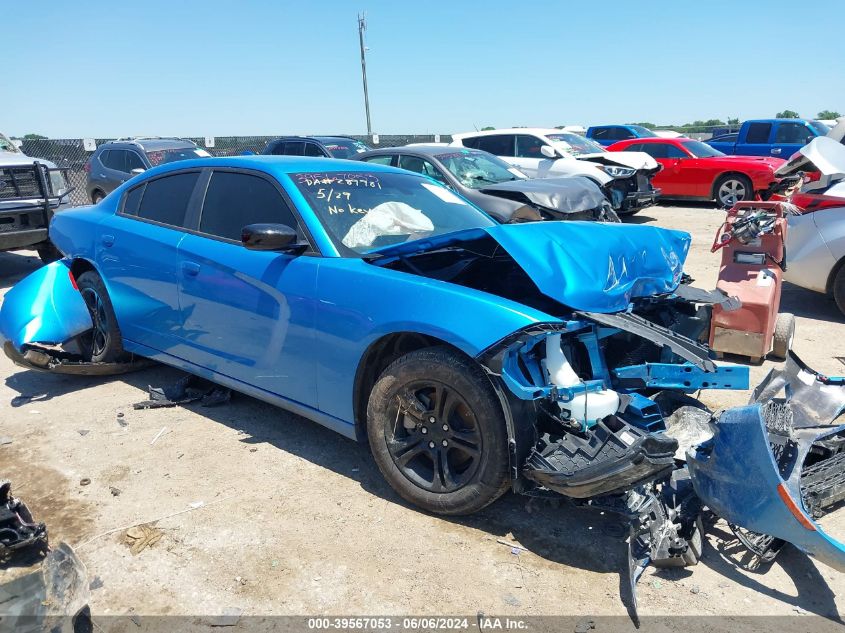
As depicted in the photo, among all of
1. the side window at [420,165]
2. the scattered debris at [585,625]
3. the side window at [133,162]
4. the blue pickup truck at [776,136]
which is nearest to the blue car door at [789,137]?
the blue pickup truck at [776,136]

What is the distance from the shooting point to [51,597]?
8.24 feet

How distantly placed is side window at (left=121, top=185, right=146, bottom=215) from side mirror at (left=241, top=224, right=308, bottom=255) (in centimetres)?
180

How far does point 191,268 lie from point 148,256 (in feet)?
1.74

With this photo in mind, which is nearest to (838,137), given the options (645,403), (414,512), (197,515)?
(645,403)

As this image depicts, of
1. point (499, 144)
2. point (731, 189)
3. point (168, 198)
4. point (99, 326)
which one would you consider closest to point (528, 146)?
point (499, 144)

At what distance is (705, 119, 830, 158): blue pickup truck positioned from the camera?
55.4 ft

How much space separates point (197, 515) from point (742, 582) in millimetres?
2549

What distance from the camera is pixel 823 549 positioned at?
2418 millimetres

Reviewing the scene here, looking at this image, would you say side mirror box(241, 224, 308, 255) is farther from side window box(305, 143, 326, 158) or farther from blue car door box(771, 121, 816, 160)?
blue car door box(771, 121, 816, 160)

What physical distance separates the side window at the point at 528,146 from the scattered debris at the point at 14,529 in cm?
1168

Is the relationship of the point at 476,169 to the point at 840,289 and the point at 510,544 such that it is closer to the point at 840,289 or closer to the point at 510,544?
the point at 840,289

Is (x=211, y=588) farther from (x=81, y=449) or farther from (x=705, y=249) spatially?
(x=705, y=249)

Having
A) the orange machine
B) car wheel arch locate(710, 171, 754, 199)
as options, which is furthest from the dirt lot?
car wheel arch locate(710, 171, 754, 199)

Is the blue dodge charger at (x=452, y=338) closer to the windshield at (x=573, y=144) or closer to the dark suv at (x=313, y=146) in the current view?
the dark suv at (x=313, y=146)
